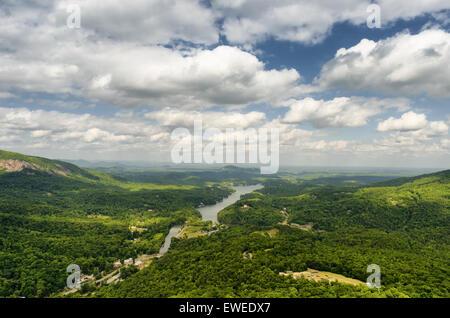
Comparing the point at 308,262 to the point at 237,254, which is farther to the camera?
the point at 237,254

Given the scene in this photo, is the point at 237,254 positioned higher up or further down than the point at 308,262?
further down

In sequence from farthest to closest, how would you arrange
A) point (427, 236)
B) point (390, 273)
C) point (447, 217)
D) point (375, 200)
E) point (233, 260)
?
point (375, 200) → point (447, 217) → point (427, 236) → point (233, 260) → point (390, 273)

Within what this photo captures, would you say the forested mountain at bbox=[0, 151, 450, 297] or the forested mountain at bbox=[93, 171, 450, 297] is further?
Result: the forested mountain at bbox=[0, 151, 450, 297]

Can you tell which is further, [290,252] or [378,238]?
[378,238]

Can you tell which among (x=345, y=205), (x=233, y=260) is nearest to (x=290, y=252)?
(x=233, y=260)

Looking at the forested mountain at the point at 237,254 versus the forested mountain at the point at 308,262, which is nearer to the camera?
the forested mountain at the point at 308,262

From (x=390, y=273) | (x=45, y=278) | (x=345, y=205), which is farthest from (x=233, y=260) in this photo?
(x=345, y=205)
